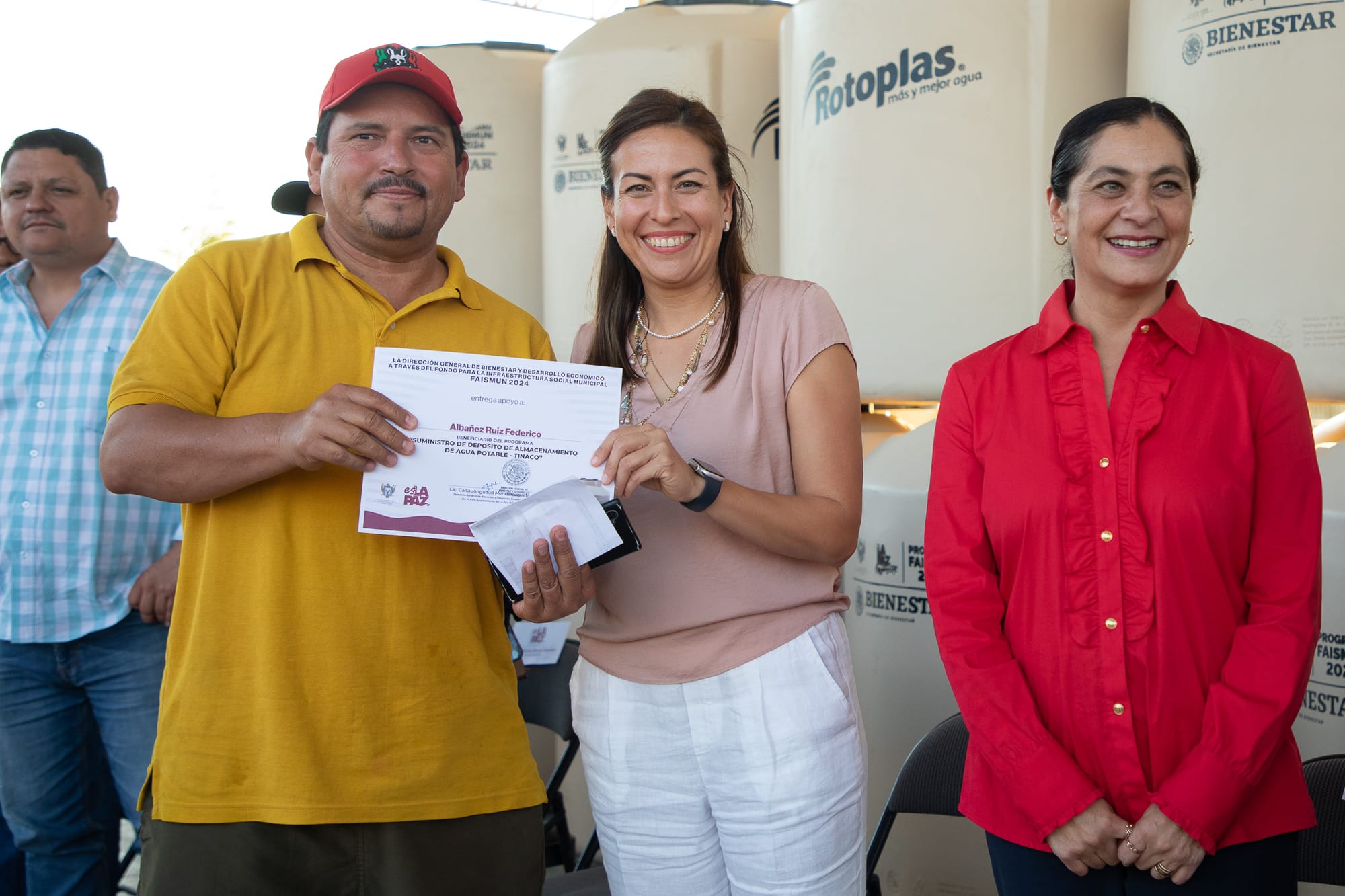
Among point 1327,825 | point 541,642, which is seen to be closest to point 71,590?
point 541,642

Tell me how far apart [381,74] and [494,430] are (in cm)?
57

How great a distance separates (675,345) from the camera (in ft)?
4.94

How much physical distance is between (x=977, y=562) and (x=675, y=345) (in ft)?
1.68

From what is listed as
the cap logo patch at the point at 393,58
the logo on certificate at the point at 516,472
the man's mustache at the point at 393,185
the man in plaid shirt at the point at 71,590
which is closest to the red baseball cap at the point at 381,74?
the cap logo patch at the point at 393,58

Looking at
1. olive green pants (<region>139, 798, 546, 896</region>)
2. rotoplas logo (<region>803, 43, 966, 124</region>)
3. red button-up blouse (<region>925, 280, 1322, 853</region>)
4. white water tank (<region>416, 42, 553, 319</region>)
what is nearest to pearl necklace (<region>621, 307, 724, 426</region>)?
red button-up blouse (<region>925, 280, 1322, 853</region>)

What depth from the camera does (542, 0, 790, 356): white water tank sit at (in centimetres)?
310

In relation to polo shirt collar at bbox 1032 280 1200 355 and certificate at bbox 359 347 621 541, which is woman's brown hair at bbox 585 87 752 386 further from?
polo shirt collar at bbox 1032 280 1200 355

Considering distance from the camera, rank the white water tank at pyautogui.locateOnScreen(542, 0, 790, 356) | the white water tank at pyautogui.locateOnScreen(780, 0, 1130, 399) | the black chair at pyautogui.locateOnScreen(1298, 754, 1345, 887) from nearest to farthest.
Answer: the black chair at pyautogui.locateOnScreen(1298, 754, 1345, 887), the white water tank at pyautogui.locateOnScreen(780, 0, 1130, 399), the white water tank at pyautogui.locateOnScreen(542, 0, 790, 356)

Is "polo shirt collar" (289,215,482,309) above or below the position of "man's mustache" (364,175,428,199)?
below

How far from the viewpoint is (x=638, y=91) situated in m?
3.00

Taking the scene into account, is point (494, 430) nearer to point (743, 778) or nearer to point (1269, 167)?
point (743, 778)

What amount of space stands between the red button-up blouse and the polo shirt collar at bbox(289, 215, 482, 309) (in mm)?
773

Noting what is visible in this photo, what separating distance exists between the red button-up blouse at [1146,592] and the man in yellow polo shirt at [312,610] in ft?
2.08

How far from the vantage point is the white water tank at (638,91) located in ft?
10.2
